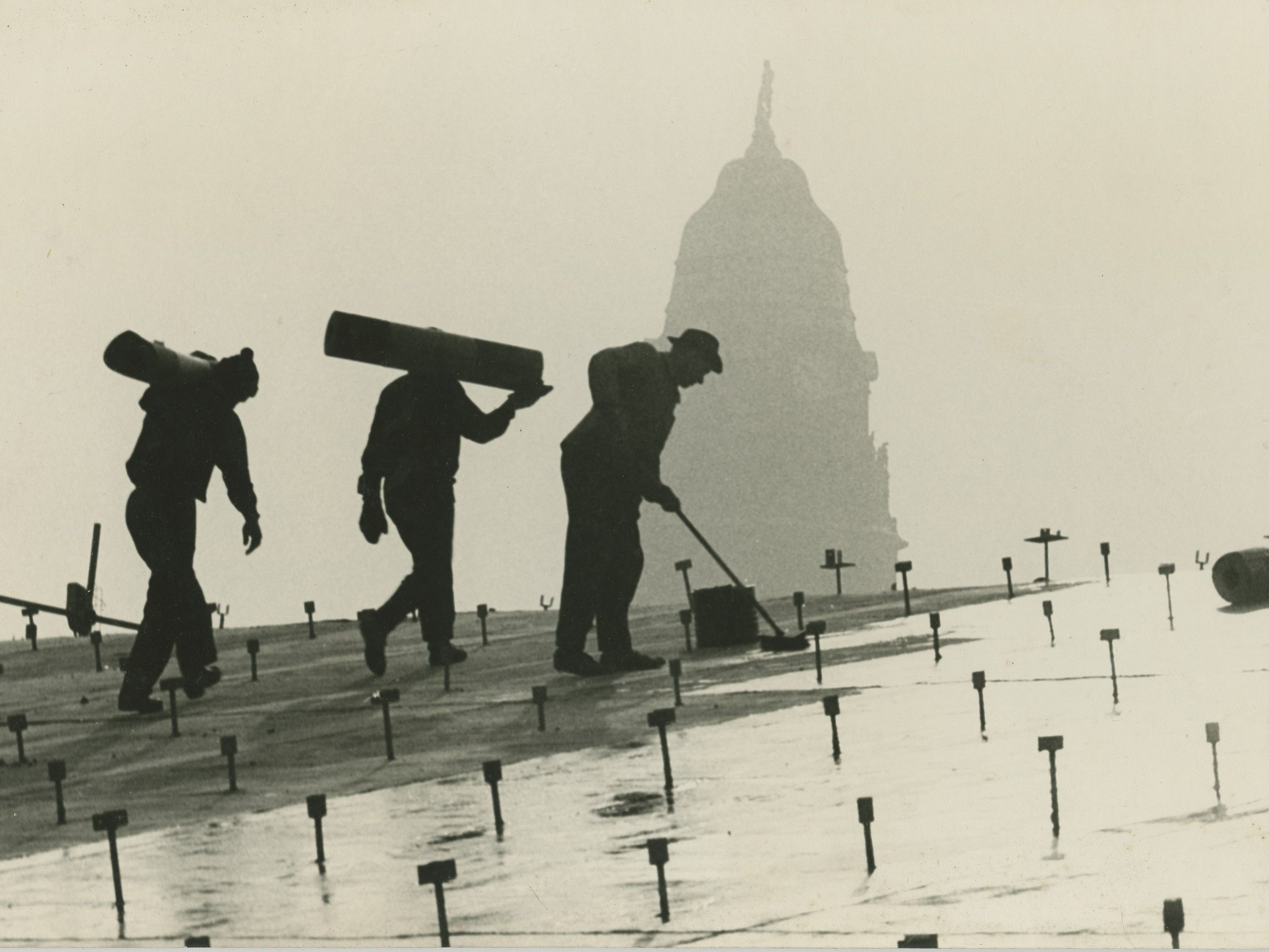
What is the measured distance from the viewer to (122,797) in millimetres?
8820

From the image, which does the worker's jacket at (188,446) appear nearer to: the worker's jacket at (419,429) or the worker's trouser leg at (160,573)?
the worker's trouser leg at (160,573)

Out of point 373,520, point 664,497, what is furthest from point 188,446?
point 664,497

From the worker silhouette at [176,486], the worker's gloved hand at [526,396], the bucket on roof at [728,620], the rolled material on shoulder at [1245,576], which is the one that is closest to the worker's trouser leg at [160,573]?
the worker silhouette at [176,486]

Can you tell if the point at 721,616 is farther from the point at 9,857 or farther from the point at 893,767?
the point at 9,857

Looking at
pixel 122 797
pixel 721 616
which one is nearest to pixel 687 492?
pixel 721 616

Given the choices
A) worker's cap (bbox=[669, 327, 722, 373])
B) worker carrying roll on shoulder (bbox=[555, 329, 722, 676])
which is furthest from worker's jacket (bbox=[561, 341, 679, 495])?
worker's cap (bbox=[669, 327, 722, 373])

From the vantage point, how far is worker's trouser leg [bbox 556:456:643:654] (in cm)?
1171

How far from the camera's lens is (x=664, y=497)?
38.8ft

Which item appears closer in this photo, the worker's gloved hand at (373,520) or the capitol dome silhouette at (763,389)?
the worker's gloved hand at (373,520)

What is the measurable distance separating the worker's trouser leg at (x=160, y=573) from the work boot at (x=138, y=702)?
2 cm

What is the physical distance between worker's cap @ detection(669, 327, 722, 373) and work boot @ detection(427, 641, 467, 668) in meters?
2.23

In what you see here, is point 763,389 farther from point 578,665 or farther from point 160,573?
point 160,573

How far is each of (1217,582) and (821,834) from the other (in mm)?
5556

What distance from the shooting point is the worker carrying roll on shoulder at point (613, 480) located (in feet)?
38.5
